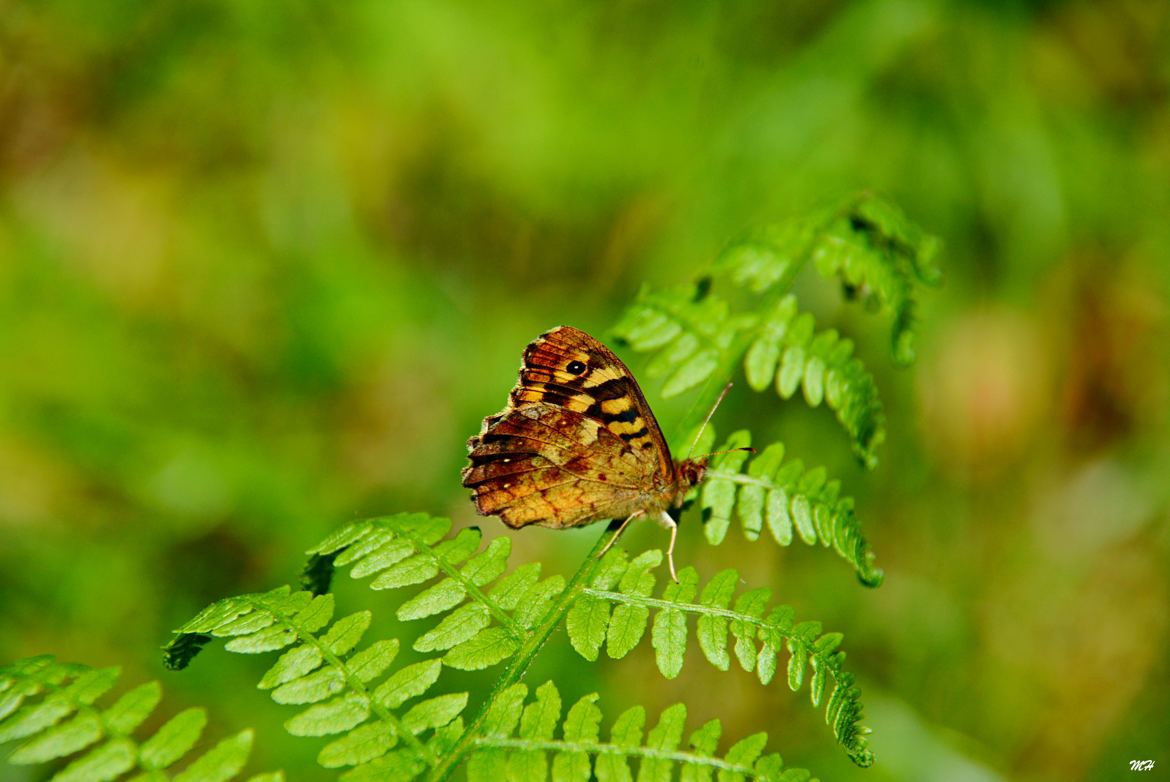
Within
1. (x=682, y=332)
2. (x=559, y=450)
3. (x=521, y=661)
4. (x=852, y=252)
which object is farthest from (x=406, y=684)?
(x=852, y=252)

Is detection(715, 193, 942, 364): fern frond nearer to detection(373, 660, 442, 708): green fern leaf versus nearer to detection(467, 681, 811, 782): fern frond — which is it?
detection(467, 681, 811, 782): fern frond

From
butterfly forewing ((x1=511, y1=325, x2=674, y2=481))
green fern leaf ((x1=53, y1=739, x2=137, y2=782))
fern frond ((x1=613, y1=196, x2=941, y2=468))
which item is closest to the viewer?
green fern leaf ((x1=53, y1=739, x2=137, y2=782))

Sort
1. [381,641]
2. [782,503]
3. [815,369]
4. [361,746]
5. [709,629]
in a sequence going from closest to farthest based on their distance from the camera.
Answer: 1. [361,746]
2. [381,641]
3. [709,629]
4. [782,503]
5. [815,369]

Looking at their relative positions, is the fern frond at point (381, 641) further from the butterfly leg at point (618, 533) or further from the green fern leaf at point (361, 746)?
the butterfly leg at point (618, 533)

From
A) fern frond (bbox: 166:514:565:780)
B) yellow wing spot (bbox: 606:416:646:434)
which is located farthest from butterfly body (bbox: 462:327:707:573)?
fern frond (bbox: 166:514:565:780)

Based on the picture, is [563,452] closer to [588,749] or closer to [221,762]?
[588,749]

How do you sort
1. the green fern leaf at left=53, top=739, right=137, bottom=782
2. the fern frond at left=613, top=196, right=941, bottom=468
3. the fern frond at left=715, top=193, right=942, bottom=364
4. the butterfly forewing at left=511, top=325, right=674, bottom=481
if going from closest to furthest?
the green fern leaf at left=53, top=739, right=137, bottom=782 < the butterfly forewing at left=511, top=325, right=674, bottom=481 < the fern frond at left=613, top=196, right=941, bottom=468 < the fern frond at left=715, top=193, right=942, bottom=364

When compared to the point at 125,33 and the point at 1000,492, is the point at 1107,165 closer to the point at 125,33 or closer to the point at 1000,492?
the point at 1000,492
